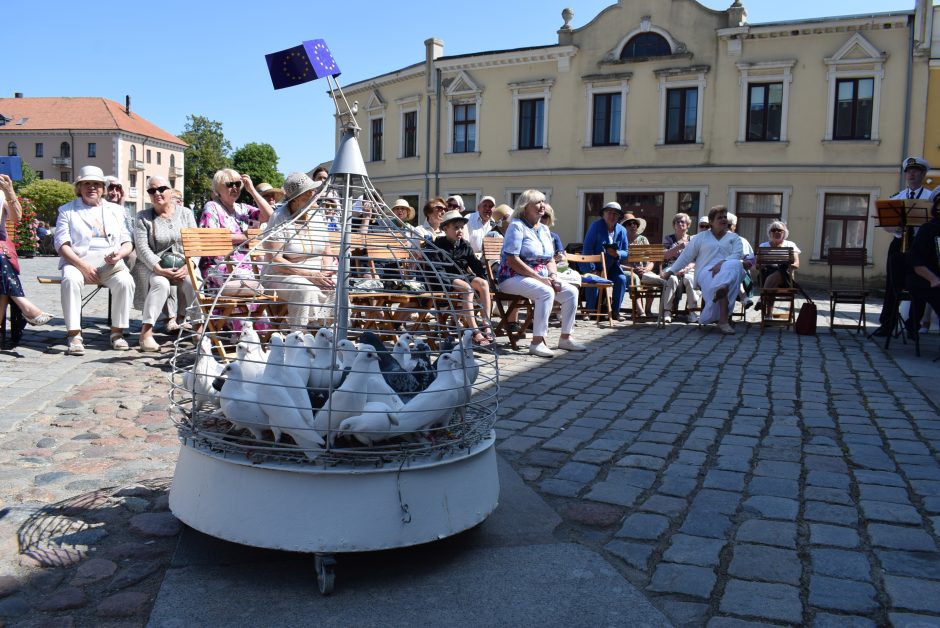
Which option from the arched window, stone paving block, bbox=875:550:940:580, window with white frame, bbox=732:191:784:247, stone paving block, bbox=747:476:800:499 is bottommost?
stone paving block, bbox=875:550:940:580

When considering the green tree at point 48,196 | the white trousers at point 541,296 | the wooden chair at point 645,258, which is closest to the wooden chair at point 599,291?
the wooden chair at point 645,258

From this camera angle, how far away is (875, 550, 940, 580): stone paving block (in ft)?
9.24

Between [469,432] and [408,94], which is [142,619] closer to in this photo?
[469,432]

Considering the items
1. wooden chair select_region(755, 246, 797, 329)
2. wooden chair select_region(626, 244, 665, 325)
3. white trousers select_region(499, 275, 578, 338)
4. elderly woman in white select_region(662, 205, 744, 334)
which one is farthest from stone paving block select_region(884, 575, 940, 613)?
wooden chair select_region(626, 244, 665, 325)

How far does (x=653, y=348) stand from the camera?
28.9 feet

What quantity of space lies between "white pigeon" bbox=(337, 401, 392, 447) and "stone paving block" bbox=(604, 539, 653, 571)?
1.03 m

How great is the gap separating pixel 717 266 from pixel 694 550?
827 cm

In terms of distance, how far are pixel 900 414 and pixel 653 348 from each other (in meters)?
3.49

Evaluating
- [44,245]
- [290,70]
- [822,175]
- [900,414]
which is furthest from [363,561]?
[44,245]

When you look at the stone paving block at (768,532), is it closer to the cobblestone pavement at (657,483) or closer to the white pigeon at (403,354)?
the cobblestone pavement at (657,483)

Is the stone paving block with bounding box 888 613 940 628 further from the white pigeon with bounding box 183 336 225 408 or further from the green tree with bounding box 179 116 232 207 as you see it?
the green tree with bounding box 179 116 232 207

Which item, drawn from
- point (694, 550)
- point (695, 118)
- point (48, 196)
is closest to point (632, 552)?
point (694, 550)

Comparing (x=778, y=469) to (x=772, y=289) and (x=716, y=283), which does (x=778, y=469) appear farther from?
(x=772, y=289)

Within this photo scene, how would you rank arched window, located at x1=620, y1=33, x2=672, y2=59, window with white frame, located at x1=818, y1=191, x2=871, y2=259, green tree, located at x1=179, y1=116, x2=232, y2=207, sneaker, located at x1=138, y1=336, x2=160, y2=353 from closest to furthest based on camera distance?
sneaker, located at x1=138, y1=336, x2=160, y2=353
window with white frame, located at x1=818, y1=191, x2=871, y2=259
arched window, located at x1=620, y1=33, x2=672, y2=59
green tree, located at x1=179, y1=116, x2=232, y2=207
